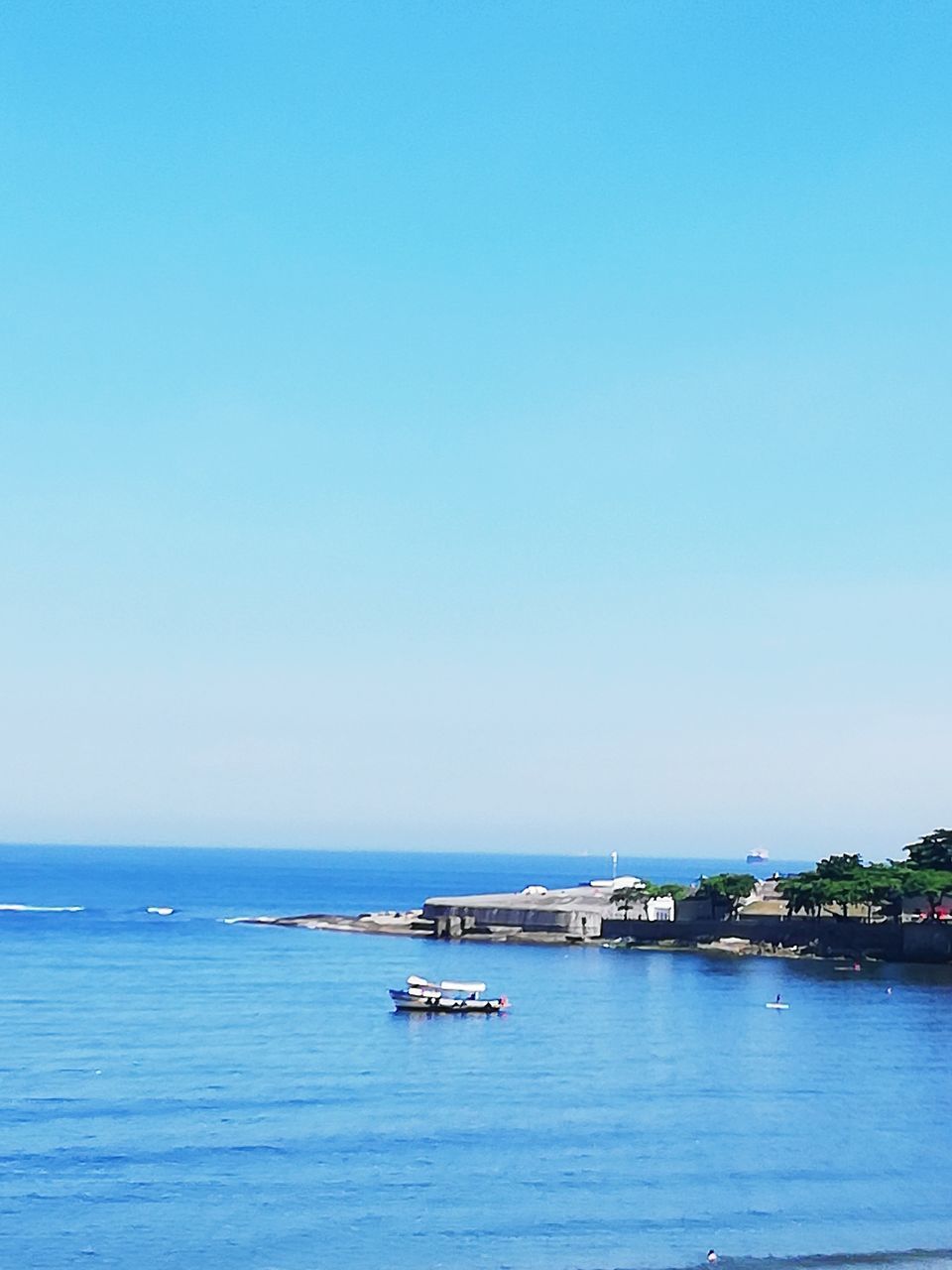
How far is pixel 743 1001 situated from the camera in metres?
92.1

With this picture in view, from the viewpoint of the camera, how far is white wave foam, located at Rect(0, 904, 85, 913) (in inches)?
6914

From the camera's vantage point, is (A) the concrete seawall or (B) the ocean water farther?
(A) the concrete seawall

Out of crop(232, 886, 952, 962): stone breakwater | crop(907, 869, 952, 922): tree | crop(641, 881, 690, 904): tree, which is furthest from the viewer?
crop(641, 881, 690, 904): tree

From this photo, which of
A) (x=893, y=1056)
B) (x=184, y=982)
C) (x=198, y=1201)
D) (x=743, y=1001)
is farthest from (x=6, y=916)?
(x=198, y=1201)

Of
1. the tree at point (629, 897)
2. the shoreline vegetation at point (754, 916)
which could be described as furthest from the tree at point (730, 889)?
the tree at point (629, 897)

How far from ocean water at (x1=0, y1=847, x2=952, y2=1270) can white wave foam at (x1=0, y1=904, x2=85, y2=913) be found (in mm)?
79648

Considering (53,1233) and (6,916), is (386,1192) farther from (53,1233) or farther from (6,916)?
→ (6,916)

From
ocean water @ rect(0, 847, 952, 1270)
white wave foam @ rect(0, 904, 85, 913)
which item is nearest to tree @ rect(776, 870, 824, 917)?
ocean water @ rect(0, 847, 952, 1270)

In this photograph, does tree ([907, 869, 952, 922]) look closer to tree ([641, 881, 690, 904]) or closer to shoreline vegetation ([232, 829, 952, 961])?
shoreline vegetation ([232, 829, 952, 961])

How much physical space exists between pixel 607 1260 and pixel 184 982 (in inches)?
2579

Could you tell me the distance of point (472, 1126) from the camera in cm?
5316

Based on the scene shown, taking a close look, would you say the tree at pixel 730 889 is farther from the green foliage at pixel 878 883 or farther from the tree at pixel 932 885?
the tree at pixel 932 885

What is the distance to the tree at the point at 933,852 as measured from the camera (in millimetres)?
119000

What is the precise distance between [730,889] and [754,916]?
3.40m
